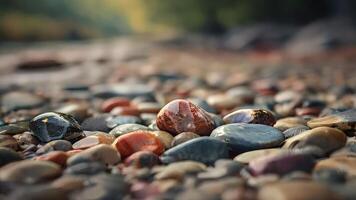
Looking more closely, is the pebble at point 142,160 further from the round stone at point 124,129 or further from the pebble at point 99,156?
the round stone at point 124,129

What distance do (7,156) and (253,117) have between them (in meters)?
0.96

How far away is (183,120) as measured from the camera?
175 centimetres

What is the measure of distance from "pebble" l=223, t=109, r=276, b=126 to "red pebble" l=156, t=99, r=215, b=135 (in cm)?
15

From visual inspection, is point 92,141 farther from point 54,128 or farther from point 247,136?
point 247,136

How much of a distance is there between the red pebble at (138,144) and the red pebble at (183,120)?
17 centimetres

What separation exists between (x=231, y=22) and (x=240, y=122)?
1335cm

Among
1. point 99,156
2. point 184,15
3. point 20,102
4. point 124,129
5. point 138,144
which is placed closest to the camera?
point 99,156

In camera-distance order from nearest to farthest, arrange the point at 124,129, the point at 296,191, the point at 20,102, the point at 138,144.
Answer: the point at 296,191 → the point at 138,144 → the point at 124,129 → the point at 20,102

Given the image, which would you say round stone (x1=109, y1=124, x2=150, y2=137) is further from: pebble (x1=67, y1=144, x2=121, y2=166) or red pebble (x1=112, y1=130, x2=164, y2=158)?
pebble (x1=67, y1=144, x2=121, y2=166)

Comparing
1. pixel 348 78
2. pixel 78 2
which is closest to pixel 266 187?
pixel 348 78

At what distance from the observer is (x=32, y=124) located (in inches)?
68.7

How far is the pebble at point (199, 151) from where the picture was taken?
4.71 ft

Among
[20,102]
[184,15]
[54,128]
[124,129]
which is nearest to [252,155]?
[124,129]

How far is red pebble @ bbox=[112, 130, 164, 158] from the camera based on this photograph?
1.54 meters
